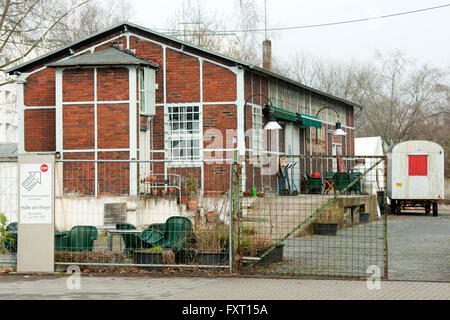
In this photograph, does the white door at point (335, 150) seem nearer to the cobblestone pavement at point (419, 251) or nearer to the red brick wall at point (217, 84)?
the cobblestone pavement at point (419, 251)

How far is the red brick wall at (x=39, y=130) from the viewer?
22.1m

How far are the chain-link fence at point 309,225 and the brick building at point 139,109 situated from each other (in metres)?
1.55

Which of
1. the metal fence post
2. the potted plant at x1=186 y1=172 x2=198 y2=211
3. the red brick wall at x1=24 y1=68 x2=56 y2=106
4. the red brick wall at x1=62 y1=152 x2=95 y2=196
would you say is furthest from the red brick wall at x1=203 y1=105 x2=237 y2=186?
the metal fence post

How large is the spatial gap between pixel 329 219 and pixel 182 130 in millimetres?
6191

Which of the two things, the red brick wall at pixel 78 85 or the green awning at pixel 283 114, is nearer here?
the red brick wall at pixel 78 85

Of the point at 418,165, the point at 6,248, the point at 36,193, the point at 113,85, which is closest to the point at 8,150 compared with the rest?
the point at 113,85

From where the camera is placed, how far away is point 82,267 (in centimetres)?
1066

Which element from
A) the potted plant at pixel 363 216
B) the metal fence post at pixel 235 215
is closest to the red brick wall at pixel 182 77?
the potted plant at pixel 363 216

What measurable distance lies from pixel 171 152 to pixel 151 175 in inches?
49.2

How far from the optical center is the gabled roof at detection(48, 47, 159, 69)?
65.5 feet

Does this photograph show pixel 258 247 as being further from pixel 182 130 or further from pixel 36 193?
pixel 182 130

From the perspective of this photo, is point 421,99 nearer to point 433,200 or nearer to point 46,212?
point 433,200

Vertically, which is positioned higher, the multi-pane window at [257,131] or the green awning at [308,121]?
the green awning at [308,121]

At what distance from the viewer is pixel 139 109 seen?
799 inches
